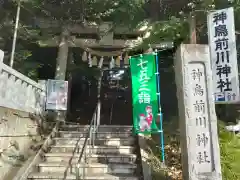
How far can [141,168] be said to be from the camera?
7461 mm

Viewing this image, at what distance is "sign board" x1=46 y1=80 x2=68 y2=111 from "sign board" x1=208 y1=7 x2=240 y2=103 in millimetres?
5808

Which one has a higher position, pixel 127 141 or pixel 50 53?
pixel 50 53

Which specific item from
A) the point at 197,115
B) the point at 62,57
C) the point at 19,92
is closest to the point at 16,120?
the point at 19,92

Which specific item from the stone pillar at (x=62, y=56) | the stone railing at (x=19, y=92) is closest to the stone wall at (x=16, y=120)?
Result: the stone railing at (x=19, y=92)

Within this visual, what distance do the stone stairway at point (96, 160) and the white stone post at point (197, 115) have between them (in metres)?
1.85

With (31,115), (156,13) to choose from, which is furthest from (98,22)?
(31,115)

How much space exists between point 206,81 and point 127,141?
381 cm

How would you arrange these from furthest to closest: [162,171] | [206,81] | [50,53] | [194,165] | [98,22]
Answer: [50,53] < [98,22] < [162,171] < [206,81] < [194,165]

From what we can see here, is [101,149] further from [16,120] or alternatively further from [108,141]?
[16,120]

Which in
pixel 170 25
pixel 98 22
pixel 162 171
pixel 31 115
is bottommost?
pixel 162 171

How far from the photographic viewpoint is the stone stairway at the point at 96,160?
7.17 m

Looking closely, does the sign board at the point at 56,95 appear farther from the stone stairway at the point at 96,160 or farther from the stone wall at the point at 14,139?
the stone wall at the point at 14,139

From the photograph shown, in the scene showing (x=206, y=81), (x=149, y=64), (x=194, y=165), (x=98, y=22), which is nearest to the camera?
(x=194, y=165)

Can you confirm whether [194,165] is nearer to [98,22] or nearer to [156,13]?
[156,13]
